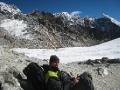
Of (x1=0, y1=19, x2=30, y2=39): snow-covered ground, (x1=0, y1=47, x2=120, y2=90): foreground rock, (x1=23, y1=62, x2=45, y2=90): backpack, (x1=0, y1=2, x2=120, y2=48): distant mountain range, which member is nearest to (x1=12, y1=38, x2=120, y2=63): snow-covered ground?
(x1=0, y1=47, x2=120, y2=90): foreground rock

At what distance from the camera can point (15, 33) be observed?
10131cm

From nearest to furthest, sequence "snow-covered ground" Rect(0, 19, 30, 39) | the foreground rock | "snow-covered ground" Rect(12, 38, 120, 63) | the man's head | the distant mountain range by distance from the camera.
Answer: the foreground rock
the man's head
"snow-covered ground" Rect(12, 38, 120, 63)
the distant mountain range
"snow-covered ground" Rect(0, 19, 30, 39)

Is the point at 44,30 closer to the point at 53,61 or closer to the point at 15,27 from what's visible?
the point at 15,27

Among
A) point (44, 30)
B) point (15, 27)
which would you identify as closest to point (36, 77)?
point (15, 27)

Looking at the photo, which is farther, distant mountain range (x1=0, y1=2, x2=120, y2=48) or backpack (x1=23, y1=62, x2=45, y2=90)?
distant mountain range (x1=0, y1=2, x2=120, y2=48)

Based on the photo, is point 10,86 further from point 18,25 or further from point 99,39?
point 99,39

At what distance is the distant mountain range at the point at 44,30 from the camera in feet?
321

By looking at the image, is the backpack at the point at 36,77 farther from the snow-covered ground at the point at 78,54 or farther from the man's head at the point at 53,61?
the snow-covered ground at the point at 78,54

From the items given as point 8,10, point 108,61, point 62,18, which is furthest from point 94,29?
point 108,61

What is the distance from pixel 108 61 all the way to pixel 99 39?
175 metres

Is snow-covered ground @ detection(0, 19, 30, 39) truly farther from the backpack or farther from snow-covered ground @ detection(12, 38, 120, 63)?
the backpack

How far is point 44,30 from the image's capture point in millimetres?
131625

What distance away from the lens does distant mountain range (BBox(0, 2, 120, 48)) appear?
Result: 97.9m

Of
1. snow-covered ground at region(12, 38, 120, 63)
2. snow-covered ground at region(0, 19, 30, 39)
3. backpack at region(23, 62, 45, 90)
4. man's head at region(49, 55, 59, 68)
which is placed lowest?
backpack at region(23, 62, 45, 90)
